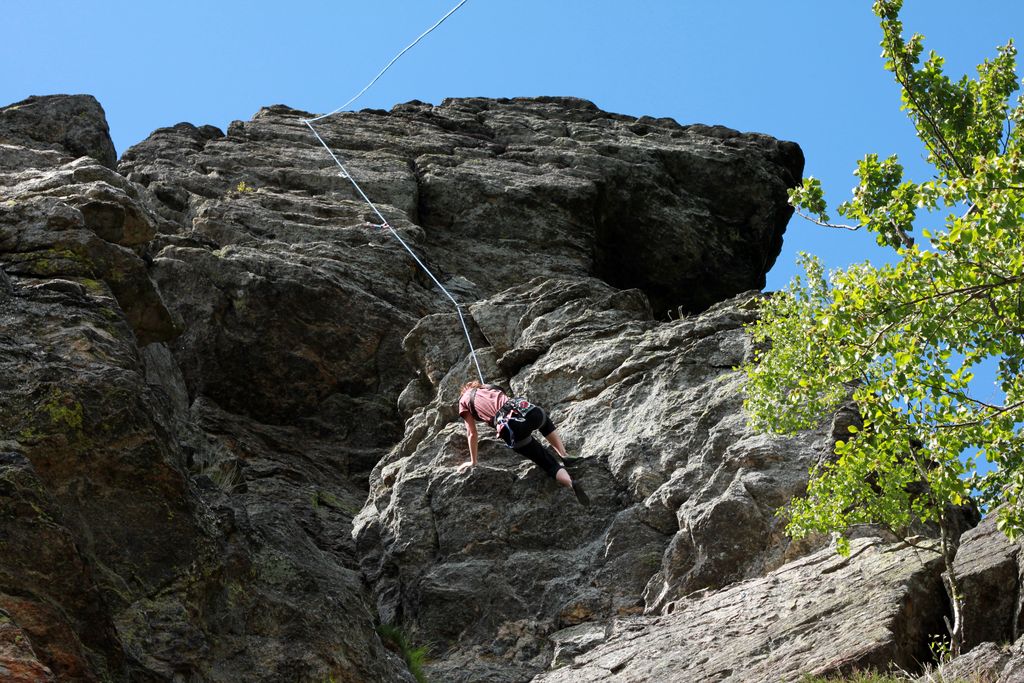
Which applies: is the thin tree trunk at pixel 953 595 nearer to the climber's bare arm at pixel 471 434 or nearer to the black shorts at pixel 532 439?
the black shorts at pixel 532 439

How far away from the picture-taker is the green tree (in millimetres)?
12883

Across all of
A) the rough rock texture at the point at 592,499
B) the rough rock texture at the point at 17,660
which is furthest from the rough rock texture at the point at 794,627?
the rough rock texture at the point at 17,660

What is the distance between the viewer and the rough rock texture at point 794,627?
1388cm

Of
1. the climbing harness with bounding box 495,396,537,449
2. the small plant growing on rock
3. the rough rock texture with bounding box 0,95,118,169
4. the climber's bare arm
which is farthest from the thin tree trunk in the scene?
the rough rock texture with bounding box 0,95,118,169

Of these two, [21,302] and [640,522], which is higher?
[21,302]

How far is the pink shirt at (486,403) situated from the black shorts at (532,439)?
46cm

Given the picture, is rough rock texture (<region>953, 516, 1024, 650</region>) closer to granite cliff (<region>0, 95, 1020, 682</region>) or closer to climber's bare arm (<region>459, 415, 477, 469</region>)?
granite cliff (<region>0, 95, 1020, 682</region>)

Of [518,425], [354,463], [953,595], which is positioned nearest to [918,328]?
[953,595]

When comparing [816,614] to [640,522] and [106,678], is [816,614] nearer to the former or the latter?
[640,522]

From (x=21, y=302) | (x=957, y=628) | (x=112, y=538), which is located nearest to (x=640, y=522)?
(x=957, y=628)

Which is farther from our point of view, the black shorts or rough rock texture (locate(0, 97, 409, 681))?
the black shorts

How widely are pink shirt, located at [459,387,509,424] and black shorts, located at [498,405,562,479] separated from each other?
0.46 metres

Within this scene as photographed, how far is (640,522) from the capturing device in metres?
18.3

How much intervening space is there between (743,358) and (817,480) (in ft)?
15.6
